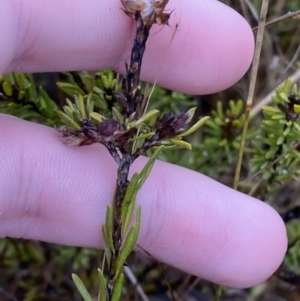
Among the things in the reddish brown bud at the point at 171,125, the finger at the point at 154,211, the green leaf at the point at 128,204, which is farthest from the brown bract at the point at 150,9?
the finger at the point at 154,211

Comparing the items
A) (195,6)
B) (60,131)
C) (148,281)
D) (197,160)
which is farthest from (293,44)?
(60,131)

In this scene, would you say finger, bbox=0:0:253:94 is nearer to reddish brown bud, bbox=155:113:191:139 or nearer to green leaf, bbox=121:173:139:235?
reddish brown bud, bbox=155:113:191:139

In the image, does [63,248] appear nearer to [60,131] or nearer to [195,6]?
[60,131]

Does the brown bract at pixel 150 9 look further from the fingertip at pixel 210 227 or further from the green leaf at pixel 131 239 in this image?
the fingertip at pixel 210 227

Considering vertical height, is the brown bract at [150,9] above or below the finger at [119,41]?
above

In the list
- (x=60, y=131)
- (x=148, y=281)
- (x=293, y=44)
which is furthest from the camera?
(x=293, y=44)

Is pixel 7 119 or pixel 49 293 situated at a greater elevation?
pixel 7 119

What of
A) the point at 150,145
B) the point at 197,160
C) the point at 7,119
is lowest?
the point at 197,160

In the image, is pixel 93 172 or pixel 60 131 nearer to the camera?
pixel 60 131
